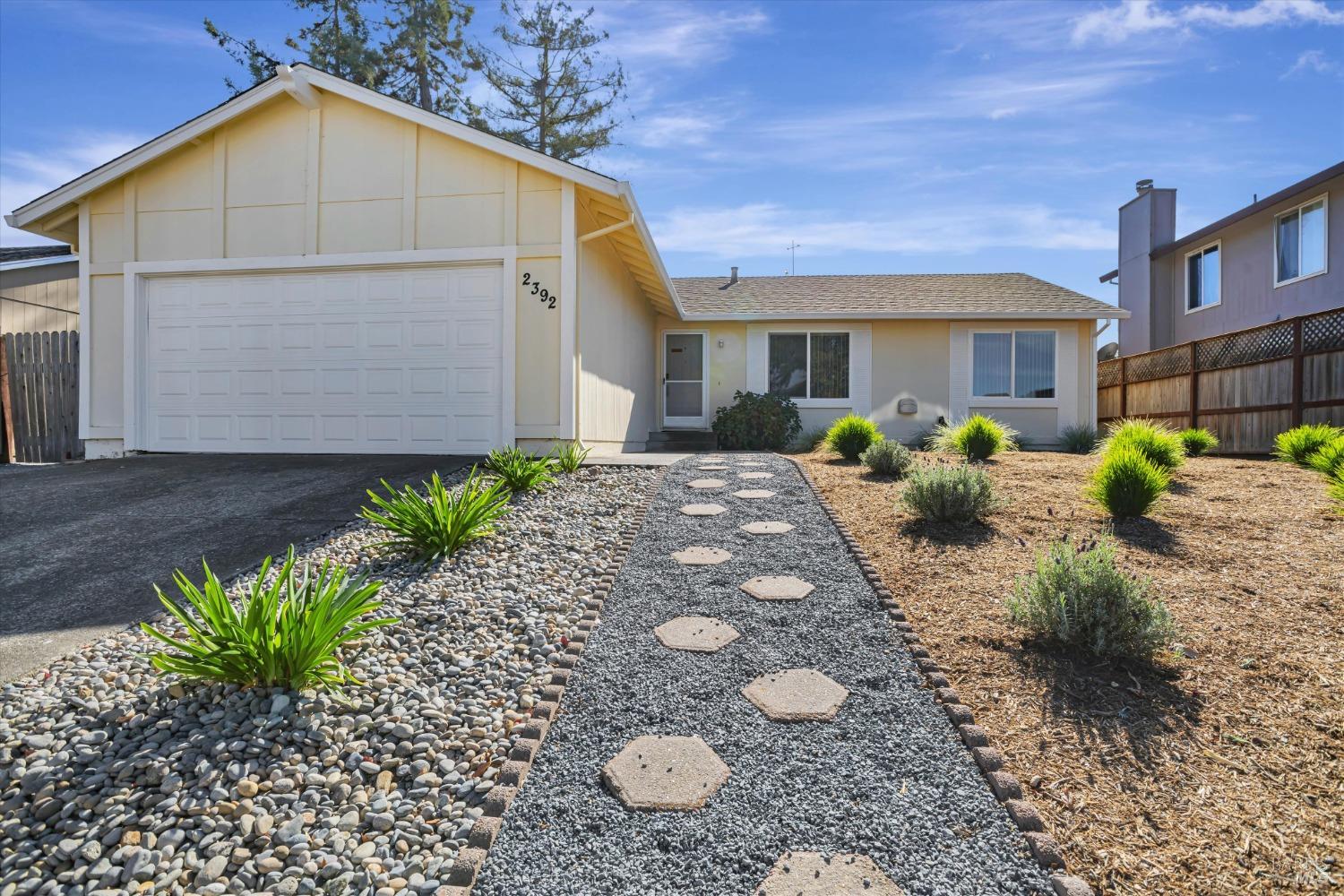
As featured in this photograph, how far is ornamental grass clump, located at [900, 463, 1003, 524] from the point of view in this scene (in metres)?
4.66

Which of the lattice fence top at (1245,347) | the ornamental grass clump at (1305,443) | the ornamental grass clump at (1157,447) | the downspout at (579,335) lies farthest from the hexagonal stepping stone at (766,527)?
the lattice fence top at (1245,347)

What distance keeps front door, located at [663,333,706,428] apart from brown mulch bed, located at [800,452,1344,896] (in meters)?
8.07

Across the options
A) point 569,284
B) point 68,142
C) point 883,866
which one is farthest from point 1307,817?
point 68,142

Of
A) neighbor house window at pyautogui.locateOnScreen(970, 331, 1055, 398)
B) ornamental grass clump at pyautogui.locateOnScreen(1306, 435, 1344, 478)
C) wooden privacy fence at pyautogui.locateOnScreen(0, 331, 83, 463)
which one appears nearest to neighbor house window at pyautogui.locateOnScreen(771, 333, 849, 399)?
neighbor house window at pyautogui.locateOnScreen(970, 331, 1055, 398)

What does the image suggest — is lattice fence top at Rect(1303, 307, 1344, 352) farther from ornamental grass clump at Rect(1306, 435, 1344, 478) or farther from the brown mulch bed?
the brown mulch bed

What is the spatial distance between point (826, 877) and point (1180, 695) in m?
1.77

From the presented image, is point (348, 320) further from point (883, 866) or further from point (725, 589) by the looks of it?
point (883, 866)

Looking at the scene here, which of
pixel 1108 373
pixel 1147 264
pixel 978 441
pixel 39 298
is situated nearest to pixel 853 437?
pixel 978 441

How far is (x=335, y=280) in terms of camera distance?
25.4 feet

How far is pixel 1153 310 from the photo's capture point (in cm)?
1554

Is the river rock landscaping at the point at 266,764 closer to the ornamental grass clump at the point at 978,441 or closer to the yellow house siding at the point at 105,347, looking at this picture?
the ornamental grass clump at the point at 978,441

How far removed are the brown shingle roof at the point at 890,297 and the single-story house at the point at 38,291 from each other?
35.3 ft

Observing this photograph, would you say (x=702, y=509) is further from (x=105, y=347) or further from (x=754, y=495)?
(x=105, y=347)

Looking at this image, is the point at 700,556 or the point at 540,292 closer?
the point at 700,556
